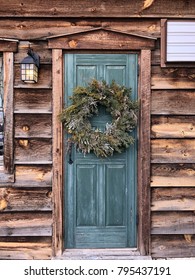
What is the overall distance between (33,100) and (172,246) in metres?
1.91

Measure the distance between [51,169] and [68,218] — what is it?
1.63 feet

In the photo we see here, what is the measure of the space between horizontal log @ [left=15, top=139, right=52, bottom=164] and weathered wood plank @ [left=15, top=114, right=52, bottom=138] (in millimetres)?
56

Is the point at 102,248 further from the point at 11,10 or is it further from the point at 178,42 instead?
the point at 11,10

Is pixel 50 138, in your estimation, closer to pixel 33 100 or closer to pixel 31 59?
pixel 33 100

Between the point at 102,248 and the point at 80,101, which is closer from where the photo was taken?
the point at 80,101

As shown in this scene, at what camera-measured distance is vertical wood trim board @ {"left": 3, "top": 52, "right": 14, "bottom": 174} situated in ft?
9.84

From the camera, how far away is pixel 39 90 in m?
3.03

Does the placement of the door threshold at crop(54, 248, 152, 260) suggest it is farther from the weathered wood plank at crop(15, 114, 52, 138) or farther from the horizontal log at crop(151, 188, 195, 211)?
the weathered wood plank at crop(15, 114, 52, 138)

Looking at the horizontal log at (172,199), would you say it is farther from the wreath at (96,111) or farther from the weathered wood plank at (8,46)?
the weathered wood plank at (8,46)

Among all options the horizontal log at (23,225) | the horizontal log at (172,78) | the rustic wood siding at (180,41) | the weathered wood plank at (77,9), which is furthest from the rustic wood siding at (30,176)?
the rustic wood siding at (180,41)

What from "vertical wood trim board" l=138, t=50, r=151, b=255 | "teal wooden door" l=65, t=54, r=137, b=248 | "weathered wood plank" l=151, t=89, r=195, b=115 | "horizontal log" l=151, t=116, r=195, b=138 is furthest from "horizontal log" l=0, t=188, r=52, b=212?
"weathered wood plank" l=151, t=89, r=195, b=115

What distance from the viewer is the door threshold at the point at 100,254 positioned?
305cm

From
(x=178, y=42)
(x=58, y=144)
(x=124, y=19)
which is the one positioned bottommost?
(x=58, y=144)

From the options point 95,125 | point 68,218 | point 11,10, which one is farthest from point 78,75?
point 68,218
